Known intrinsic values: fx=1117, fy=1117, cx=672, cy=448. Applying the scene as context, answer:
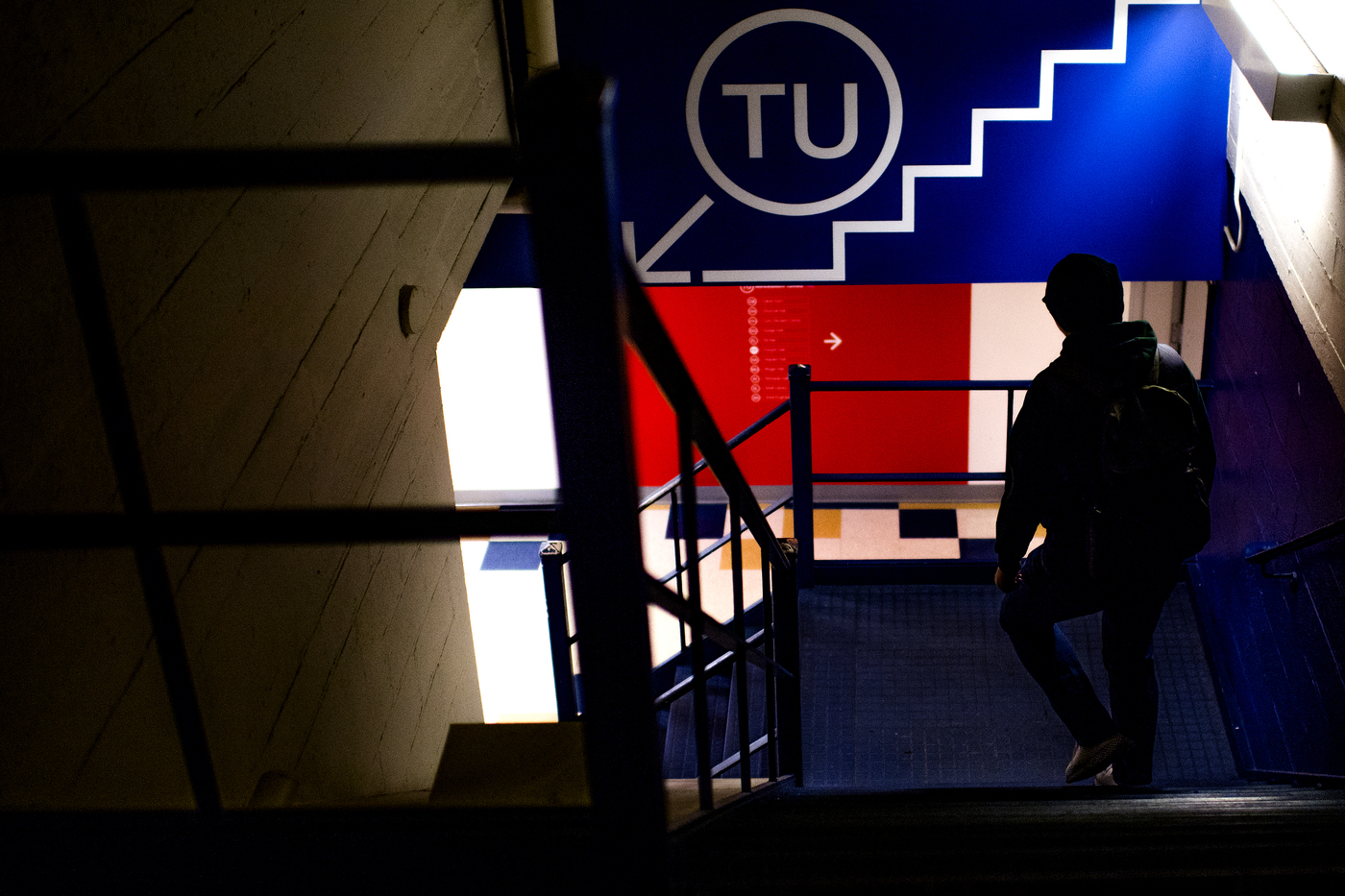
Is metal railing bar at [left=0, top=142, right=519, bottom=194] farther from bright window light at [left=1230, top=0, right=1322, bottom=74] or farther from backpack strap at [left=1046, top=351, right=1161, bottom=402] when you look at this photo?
bright window light at [left=1230, top=0, right=1322, bottom=74]

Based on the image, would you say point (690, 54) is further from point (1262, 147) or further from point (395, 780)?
point (395, 780)

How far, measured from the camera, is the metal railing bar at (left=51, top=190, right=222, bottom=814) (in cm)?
109

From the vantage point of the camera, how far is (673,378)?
4.15 feet

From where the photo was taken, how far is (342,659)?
92.4 inches

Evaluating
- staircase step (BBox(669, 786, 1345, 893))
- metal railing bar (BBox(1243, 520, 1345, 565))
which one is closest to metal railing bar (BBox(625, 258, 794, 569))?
staircase step (BBox(669, 786, 1345, 893))

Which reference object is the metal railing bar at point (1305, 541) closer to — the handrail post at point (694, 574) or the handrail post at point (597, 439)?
the handrail post at point (694, 574)

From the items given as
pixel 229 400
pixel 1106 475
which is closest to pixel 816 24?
pixel 1106 475

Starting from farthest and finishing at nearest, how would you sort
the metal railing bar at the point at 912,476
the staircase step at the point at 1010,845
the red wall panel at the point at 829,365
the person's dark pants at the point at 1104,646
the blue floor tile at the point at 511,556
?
the blue floor tile at the point at 511,556 → the red wall panel at the point at 829,365 → the metal railing bar at the point at 912,476 → the person's dark pants at the point at 1104,646 → the staircase step at the point at 1010,845

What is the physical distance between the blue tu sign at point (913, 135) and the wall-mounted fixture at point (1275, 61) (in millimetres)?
476

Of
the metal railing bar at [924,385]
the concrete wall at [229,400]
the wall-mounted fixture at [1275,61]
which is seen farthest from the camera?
the metal railing bar at [924,385]

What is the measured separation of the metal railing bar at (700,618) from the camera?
3.95 feet

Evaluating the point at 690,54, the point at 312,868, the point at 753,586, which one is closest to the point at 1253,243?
the point at 690,54

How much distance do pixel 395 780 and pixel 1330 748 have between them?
2444 millimetres

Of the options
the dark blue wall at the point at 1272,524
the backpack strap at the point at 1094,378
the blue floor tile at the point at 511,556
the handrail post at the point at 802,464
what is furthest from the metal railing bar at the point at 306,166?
the blue floor tile at the point at 511,556
